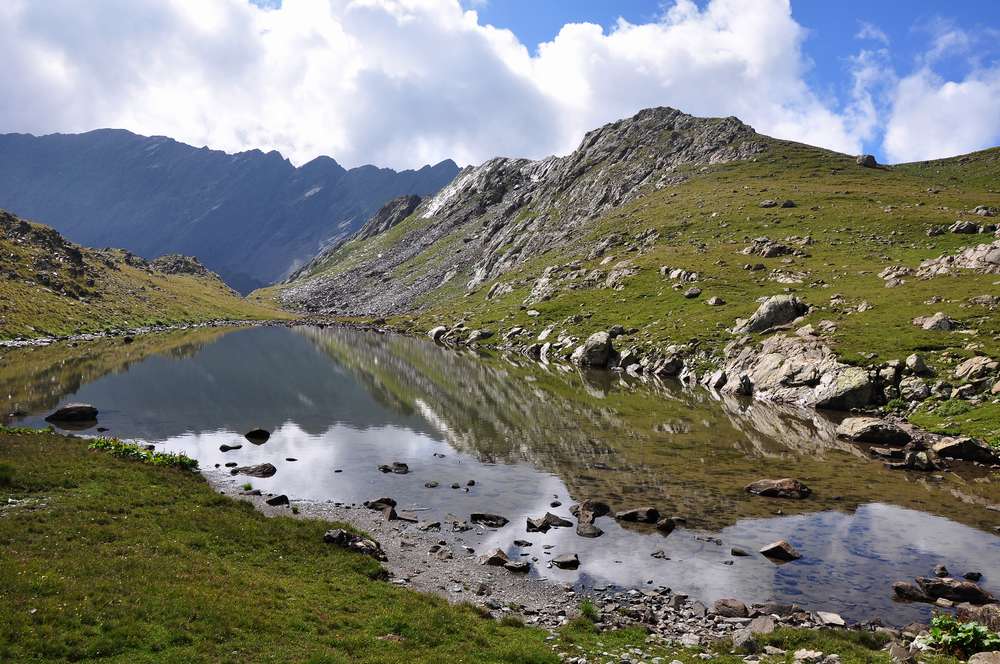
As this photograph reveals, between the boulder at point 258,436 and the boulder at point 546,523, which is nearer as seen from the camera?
the boulder at point 546,523

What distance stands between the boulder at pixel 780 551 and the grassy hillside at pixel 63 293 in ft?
389

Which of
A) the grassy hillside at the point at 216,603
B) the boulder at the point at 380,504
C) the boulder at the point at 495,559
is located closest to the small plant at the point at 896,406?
the grassy hillside at the point at 216,603

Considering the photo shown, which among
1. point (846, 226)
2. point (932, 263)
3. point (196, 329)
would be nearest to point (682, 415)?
point (932, 263)

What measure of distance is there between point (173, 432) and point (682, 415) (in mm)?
50458

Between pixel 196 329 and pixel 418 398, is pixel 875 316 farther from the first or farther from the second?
pixel 196 329

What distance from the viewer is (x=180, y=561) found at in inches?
830

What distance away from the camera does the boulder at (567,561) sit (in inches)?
1059

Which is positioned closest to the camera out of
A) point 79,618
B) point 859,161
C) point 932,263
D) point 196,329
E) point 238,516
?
point 79,618

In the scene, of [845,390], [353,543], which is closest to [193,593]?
[353,543]

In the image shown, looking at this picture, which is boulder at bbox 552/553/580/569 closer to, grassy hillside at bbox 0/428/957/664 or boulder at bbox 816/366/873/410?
grassy hillside at bbox 0/428/957/664

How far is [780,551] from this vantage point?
1112 inches

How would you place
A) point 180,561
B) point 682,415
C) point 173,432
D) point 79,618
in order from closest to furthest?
point 79,618, point 180,561, point 173,432, point 682,415

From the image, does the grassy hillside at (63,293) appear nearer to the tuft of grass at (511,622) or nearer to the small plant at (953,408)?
the tuft of grass at (511,622)

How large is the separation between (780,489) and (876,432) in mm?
20045
